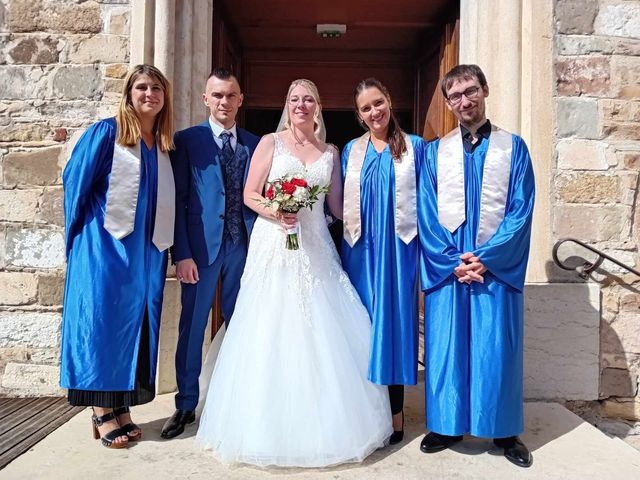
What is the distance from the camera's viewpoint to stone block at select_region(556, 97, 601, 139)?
3463mm

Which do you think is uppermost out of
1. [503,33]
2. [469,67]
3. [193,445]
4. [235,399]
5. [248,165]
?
[503,33]

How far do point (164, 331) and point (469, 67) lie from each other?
7.93ft

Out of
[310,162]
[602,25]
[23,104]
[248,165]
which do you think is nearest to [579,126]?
[602,25]

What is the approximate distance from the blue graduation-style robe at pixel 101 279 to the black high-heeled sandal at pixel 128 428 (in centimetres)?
24

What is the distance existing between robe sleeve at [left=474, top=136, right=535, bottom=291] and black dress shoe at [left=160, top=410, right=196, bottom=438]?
171 centimetres

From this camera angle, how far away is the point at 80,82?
3.49 metres

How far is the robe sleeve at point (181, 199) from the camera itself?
2.67m

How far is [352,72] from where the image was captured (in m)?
6.04

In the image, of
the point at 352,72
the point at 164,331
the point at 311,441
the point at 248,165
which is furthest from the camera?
the point at 352,72

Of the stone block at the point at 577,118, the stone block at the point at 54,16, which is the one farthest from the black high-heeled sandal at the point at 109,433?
the stone block at the point at 577,118

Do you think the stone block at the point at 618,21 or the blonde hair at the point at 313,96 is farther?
the stone block at the point at 618,21

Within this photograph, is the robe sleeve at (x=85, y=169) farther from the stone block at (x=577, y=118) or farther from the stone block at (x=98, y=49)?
the stone block at (x=577, y=118)

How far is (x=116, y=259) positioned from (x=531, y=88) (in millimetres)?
2806

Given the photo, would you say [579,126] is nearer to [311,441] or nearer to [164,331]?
[311,441]
